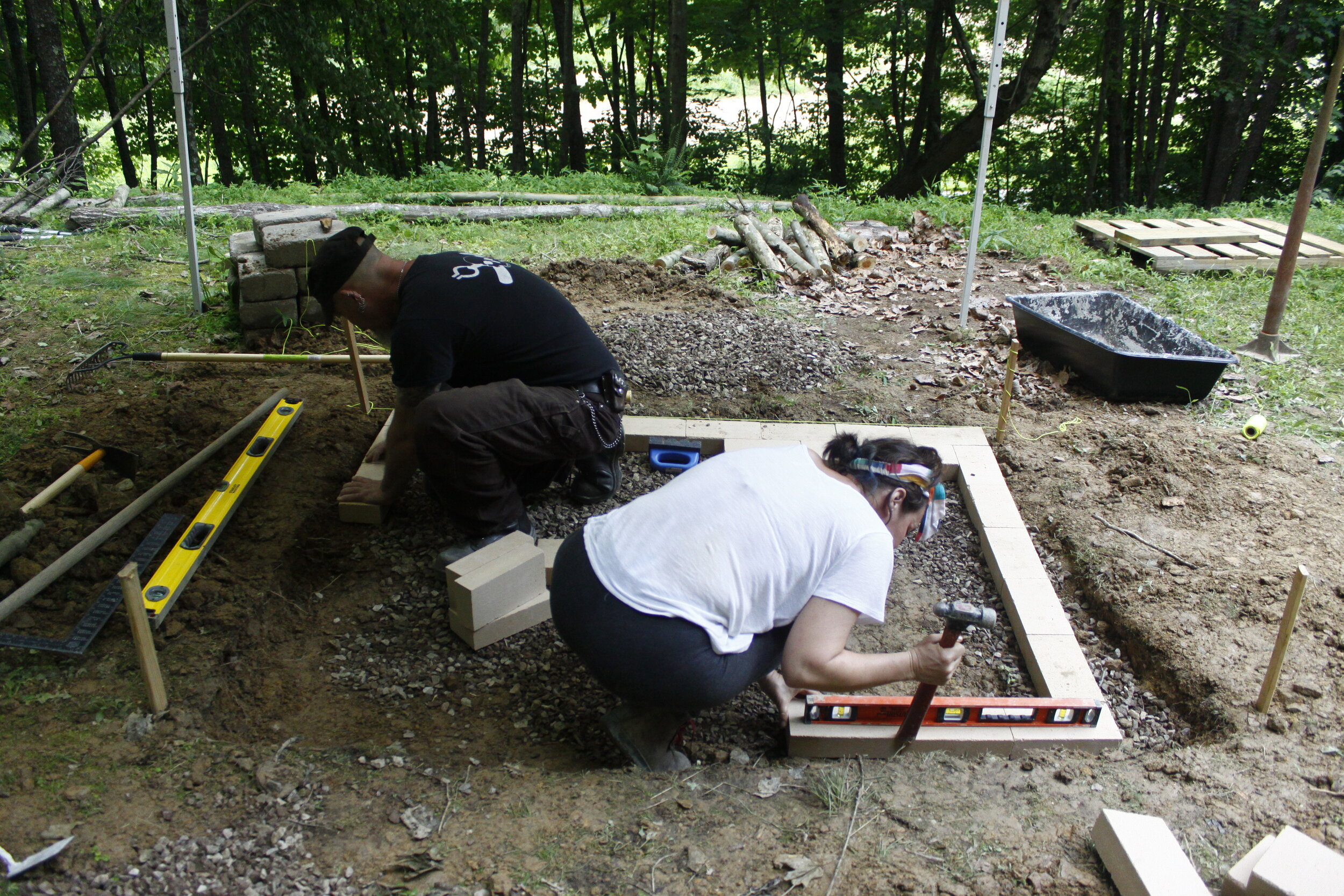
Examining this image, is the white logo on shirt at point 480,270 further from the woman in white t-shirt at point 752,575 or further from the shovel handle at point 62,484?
the shovel handle at point 62,484

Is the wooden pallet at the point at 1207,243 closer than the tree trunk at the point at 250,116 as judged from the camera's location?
Yes

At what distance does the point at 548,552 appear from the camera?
328 cm

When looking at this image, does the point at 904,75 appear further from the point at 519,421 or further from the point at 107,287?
the point at 519,421

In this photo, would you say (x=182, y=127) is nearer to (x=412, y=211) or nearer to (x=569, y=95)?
(x=412, y=211)

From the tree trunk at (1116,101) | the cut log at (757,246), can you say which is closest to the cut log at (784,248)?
the cut log at (757,246)

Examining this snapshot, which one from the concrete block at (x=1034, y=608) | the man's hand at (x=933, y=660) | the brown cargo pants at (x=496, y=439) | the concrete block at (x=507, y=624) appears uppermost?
the brown cargo pants at (x=496, y=439)

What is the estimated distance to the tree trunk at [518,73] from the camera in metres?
15.2

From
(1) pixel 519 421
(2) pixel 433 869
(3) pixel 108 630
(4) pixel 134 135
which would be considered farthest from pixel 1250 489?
(4) pixel 134 135

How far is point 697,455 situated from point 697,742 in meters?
1.72

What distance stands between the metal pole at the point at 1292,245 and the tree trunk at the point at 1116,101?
9.06 meters

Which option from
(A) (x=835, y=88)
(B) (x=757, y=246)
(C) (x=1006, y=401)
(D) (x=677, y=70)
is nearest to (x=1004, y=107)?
(A) (x=835, y=88)

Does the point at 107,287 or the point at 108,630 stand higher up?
the point at 107,287

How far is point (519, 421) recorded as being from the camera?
312 centimetres

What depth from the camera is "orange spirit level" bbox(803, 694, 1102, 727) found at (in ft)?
8.53
